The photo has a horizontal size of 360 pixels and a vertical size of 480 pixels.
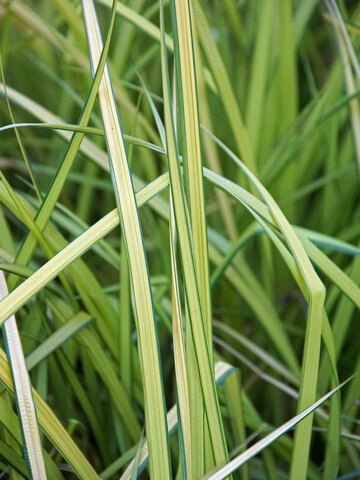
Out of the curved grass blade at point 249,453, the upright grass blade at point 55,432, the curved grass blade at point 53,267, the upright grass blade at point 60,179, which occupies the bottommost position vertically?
the curved grass blade at point 249,453

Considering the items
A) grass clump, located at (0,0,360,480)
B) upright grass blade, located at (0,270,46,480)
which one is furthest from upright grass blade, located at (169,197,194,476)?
upright grass blade, located at (0,270,46,480)

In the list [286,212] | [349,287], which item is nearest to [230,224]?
[286,212]

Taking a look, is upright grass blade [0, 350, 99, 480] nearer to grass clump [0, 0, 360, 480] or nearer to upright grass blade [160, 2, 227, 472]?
grass clump [0, 0, 360, 480]

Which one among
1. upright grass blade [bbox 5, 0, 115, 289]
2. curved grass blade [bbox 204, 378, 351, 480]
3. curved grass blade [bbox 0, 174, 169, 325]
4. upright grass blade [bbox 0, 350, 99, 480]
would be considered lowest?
curved grass blade [bbox 204, 378, 351, 480]

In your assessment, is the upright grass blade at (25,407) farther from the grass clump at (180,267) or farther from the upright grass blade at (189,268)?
the upright grass blade at (189,268)

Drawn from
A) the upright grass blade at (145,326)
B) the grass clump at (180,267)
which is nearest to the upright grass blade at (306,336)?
the grass clump at (180,267)

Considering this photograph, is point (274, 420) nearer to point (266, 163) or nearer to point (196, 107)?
point (266, 163)

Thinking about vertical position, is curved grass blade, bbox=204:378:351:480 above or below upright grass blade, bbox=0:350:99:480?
below

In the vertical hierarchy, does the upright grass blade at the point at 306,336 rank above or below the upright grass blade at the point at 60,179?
below
